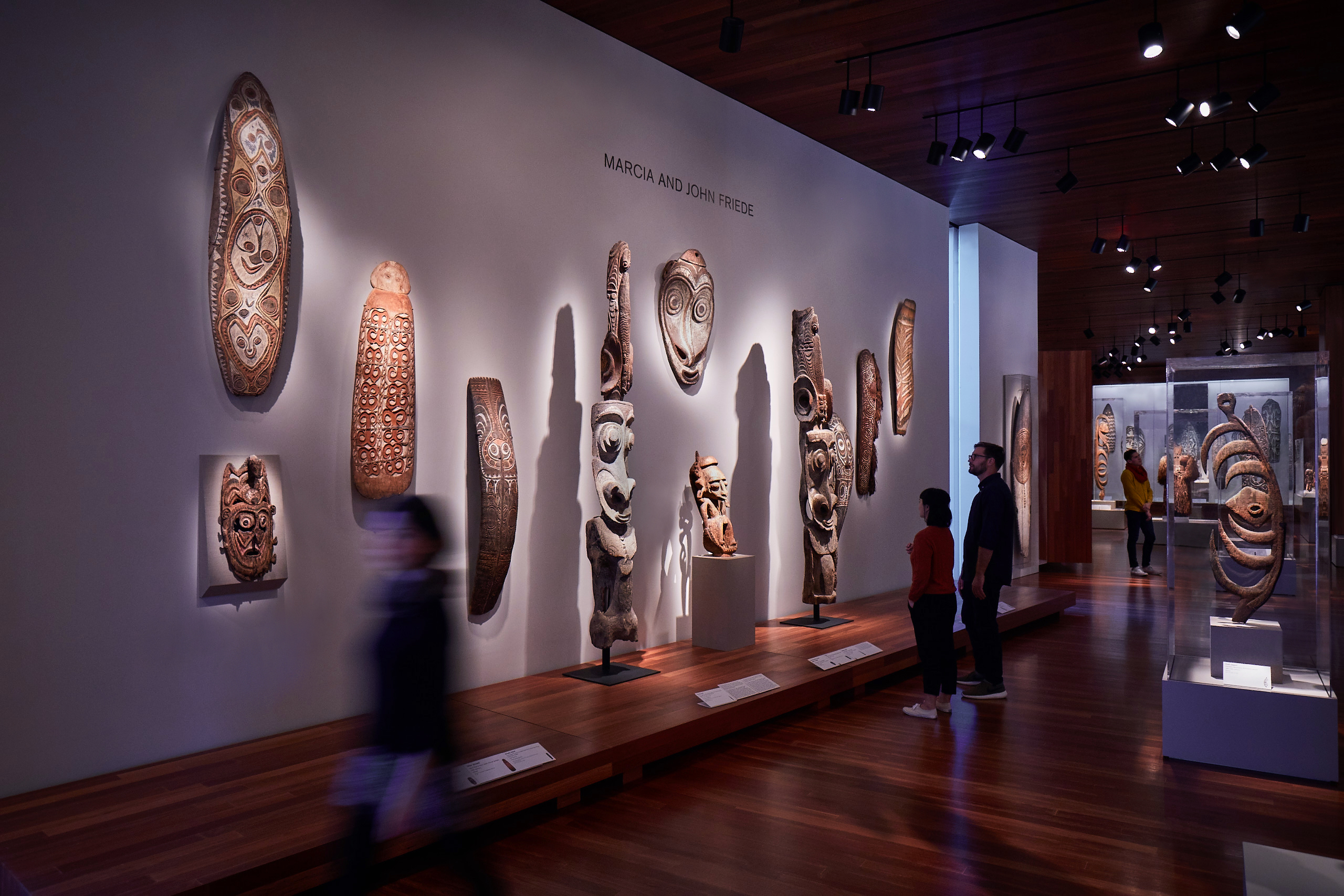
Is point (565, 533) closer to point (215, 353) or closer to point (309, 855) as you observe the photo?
point (215, 353)

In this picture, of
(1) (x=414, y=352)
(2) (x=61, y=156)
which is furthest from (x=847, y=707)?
(2) (x=61, y=156)

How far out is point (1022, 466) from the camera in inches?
424

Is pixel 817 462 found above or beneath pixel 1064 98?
beneath

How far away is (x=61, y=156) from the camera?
3.37 meters

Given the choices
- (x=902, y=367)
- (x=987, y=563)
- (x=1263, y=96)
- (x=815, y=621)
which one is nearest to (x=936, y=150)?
(x=1263, y=96)

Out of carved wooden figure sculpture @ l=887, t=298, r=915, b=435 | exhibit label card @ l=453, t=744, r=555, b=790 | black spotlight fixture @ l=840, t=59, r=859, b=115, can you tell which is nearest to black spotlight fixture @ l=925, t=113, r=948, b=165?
black spotlight fixture @ l=840, t=59, r=859, b=115

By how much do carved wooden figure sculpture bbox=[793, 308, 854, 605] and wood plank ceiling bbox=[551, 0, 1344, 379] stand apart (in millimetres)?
1692

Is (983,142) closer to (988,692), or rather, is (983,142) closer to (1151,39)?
(1151,39)

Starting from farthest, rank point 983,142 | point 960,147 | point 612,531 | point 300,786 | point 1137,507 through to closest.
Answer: point 1137,507 < point 960,147 < point 983,142 < point 612,531 < point 300,786

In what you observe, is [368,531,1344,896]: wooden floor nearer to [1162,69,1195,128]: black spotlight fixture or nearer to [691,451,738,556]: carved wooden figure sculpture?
[691,451,738,556]: carved wooden figure sculpture

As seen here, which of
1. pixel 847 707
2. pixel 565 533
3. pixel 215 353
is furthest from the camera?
pixel 847 707

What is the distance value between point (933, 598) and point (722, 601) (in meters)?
1.30

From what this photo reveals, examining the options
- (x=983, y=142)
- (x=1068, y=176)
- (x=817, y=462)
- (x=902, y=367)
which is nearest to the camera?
(x=817, y=462)

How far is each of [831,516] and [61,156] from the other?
190 inches
